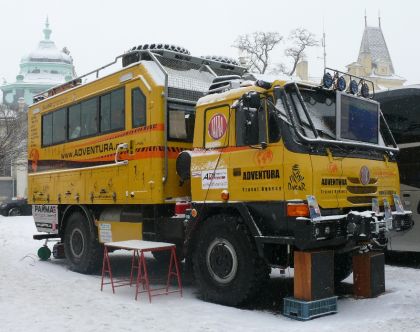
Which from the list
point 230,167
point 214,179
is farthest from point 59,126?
point 230,167

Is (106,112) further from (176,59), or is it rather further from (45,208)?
(45,208)

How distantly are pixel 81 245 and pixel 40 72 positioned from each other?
175ft

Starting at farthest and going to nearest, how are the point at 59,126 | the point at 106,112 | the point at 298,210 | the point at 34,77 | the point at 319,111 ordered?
the point at 34,77, the point at 59,126, the point at 106,112, the point at 319,111, the point at 298,210

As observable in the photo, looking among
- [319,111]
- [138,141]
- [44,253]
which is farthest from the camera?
[44,253]

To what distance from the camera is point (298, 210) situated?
6.91 metres

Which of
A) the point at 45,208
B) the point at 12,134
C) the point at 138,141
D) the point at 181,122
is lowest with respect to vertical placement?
the point at 45,208

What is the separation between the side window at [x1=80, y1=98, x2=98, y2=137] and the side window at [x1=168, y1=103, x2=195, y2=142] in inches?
85.6

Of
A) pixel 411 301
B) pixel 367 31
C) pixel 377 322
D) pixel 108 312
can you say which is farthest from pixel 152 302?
pixel 367 31

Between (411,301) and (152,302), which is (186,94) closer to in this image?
(152,302)

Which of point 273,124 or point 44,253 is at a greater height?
point 273,124

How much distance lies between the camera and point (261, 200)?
737 cm

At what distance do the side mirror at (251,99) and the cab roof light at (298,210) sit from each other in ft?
4.45

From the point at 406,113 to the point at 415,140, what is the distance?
0.64 m

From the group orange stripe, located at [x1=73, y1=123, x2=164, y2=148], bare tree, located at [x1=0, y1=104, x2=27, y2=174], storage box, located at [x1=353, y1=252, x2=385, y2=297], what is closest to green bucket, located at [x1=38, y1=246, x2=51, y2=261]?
orange stripe, located at [x1=73, y1=123, x2=164, y2=148]
